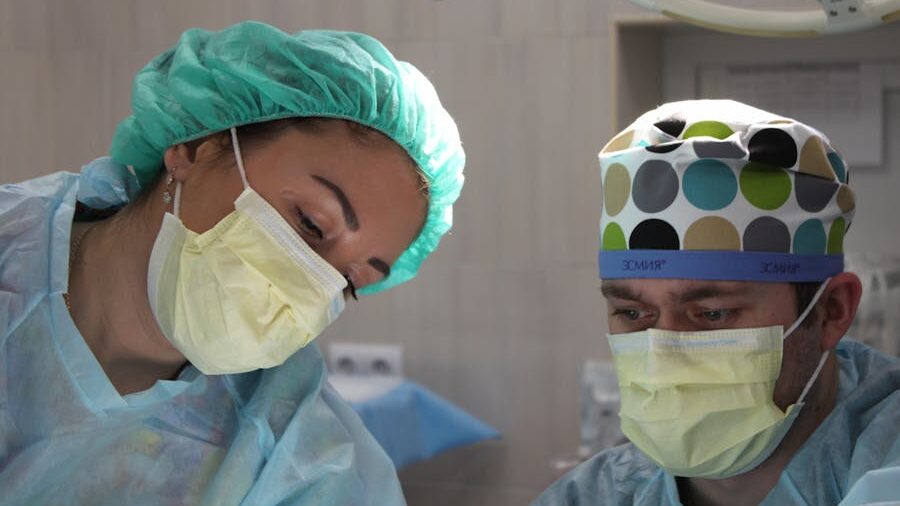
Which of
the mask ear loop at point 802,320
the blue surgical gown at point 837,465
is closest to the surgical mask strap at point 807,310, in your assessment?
the mask ear loop at point 802,320

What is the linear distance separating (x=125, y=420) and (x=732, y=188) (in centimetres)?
91

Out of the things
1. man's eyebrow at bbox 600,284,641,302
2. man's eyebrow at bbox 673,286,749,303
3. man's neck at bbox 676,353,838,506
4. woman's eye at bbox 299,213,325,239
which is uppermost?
woman's eye at bbox 299,213,325,239

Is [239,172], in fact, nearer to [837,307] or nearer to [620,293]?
[620,293]

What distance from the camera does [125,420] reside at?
166 centimetres

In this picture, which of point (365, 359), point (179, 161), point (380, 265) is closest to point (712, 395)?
point (380, 265)

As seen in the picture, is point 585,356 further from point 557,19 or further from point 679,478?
point 679,478

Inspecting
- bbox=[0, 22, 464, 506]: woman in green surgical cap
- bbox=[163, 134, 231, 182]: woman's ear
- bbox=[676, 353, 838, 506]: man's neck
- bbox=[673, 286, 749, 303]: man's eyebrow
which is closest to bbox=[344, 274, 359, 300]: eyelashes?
bbox=[0, 22, 464, 506]: woman in green surgical cap

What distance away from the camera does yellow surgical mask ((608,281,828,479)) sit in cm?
161

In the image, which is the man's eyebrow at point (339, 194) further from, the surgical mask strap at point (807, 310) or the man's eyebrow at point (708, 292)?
the surgical mask strap at point (807, 310)

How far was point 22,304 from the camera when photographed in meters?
1.55

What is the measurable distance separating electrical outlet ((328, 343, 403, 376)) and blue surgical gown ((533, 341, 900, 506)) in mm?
1312

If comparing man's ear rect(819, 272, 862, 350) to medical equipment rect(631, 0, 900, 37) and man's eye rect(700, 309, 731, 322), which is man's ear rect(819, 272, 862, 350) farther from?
medical equipment rect(631, 0, 900, 37)

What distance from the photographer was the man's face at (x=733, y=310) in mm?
1624

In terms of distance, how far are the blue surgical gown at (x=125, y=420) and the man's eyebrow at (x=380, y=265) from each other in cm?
20
